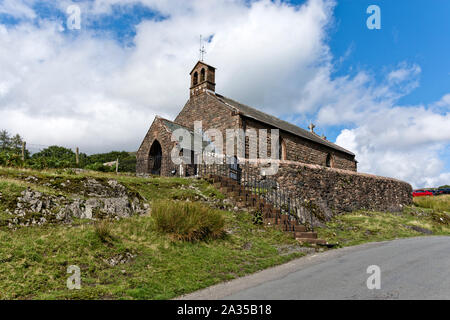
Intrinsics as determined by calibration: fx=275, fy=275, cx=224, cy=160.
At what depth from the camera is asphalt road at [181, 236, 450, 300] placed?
487 centimetres

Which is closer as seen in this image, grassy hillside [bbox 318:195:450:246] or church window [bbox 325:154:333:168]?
grassy hillside [bbox 318:195:450:246]

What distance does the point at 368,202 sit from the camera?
1850cm

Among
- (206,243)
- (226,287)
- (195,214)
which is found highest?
(195,214)

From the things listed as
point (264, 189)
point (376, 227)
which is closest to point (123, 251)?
point (264, 189)

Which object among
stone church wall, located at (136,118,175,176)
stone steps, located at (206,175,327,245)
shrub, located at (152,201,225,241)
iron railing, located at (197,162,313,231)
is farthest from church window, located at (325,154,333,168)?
shrub, located at (152,201,225,241)

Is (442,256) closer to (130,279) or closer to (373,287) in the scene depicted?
(373,287)

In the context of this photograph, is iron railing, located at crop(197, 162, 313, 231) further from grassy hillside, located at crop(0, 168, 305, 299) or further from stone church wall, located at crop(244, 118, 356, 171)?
stone church wall, located at crop(244, 118, 356, 171)

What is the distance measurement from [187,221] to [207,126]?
50.5 ft

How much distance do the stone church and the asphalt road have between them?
1071cm

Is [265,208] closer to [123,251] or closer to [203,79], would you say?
[123,251]

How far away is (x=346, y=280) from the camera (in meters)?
5.69

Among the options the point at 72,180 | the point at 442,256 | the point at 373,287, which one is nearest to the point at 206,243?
the point at 373,287

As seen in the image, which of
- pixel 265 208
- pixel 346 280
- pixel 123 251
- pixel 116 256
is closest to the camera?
pixel 346 280
